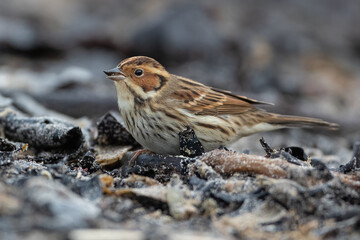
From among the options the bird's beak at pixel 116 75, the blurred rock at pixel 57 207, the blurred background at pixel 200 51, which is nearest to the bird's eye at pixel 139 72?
the bird's beak at pixel 116 75

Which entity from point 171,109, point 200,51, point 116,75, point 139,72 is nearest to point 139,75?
point 139,72

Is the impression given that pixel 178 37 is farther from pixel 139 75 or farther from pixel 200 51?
pixel 139 75

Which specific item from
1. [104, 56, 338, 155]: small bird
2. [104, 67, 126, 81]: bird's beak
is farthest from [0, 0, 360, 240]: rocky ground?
[104, 67, 126, 81]: bird's beak

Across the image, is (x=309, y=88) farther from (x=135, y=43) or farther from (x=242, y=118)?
(x=242, y=118)

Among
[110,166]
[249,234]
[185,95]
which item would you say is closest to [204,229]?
[249,234]

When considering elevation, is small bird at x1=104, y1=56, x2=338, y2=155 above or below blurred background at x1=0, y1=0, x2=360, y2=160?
below

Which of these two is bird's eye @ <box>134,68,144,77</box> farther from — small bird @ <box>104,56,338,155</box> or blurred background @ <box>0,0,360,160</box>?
blurred background @ <box>0,0,360,160</box>
